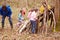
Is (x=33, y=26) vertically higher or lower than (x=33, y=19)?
lower

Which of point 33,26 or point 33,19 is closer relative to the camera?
point 33,19

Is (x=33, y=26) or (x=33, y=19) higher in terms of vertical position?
(x=33, y=19)

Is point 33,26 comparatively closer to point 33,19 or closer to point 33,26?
point 33,26

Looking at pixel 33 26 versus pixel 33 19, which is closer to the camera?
pixel 33 19

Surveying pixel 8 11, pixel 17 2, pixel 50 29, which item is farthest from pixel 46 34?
pixel 17 2

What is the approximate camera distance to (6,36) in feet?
36.9

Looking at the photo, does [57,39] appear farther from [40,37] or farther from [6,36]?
[6,36]

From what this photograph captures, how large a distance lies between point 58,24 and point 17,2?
49.8 feet

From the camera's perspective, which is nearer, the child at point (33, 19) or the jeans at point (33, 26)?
the child at point (33, 19)

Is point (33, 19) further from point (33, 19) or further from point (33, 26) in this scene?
point (33, 26)

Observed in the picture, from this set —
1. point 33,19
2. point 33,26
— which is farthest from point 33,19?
point 33,26

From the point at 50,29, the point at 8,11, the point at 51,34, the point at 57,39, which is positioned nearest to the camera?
the point at 57,39

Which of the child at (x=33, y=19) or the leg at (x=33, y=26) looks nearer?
the child at (x=33, y=19)

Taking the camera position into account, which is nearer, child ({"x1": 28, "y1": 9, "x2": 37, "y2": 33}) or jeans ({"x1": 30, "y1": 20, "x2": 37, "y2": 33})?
child ({"x1": 28, "y1": 9, "x2": 37, "y2": 33})
